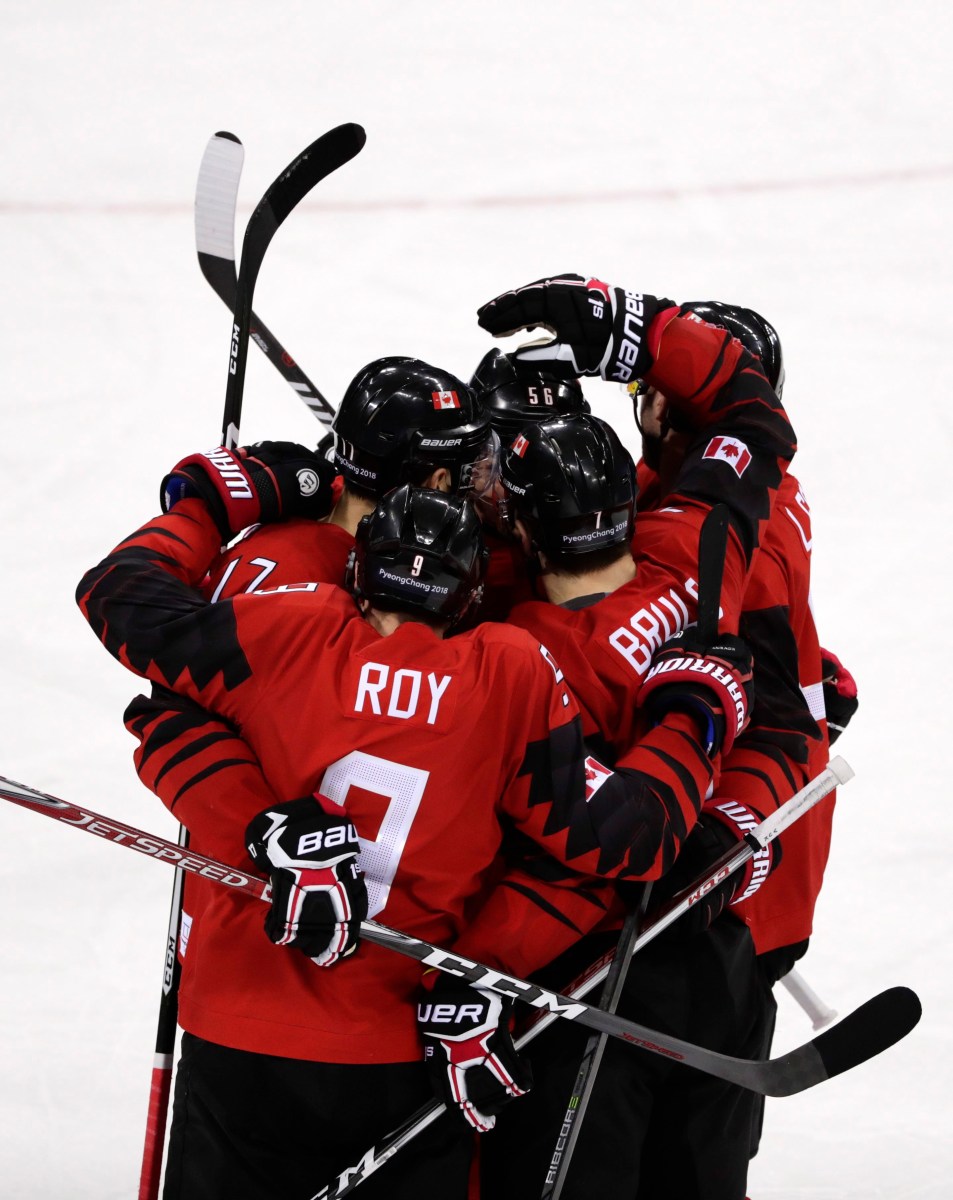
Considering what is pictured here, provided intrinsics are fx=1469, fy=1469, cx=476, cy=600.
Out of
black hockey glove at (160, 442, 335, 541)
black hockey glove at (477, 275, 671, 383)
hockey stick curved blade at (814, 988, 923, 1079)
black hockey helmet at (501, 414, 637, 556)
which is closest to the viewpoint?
hockey stick curved blade at (814, 988, 923, 1079)

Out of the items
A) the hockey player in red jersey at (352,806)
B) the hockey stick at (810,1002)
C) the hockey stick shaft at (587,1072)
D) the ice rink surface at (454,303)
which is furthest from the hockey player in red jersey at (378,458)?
the ice rink surface at (454,303)

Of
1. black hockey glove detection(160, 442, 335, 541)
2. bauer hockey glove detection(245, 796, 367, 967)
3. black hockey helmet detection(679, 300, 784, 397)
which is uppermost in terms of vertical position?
black hockey helmet detection(679, 300, 784, 397)

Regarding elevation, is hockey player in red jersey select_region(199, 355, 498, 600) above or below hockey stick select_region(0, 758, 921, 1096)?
above

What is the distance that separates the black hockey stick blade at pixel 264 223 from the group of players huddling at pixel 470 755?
33cm

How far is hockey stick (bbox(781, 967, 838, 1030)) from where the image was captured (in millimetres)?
3004

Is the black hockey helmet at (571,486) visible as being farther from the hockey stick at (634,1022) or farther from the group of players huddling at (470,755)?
the hockey stick at (634,1022)

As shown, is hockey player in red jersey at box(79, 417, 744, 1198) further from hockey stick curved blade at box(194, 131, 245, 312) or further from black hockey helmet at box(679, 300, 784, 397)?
hockey stick curved blade at box(194, 131, 245, 312)

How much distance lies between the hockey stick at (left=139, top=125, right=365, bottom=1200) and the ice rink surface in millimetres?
743

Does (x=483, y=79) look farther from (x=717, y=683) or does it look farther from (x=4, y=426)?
(x=717, y=683)

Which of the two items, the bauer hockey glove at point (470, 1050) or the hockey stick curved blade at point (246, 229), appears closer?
the bauer hockey glove at point (470, 1050)

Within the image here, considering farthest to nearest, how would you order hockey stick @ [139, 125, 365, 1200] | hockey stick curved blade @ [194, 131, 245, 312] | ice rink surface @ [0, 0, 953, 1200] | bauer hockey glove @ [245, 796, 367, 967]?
1. ice rink surface @ [0, 0, 953, 1200]
2. hockey stick curved blade @ [194, 131, 245, 312]
3. hockey stick @ [139, 125, 365, 1200]
4. bauer hockey glove @ [245, 796, 367, 967]

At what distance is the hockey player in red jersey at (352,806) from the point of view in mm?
1998

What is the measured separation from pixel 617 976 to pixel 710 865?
0.25 m

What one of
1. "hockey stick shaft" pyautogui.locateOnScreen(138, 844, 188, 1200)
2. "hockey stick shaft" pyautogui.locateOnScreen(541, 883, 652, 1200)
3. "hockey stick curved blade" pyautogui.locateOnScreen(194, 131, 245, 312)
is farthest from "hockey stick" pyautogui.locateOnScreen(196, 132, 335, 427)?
"hockey stick shaft" pyautogui.locateOnScreen(541, 883, 652, 1200)
